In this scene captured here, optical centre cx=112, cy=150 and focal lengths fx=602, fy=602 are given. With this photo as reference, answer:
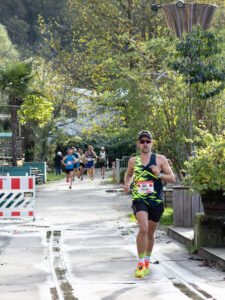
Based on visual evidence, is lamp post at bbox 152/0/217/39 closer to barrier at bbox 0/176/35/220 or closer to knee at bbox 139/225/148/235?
barrier at bbox 0/176/35/220

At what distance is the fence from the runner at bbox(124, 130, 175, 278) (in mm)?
3349

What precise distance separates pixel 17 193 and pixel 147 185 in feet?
23.3

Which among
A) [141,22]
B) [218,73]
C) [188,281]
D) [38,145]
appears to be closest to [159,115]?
[218,73]

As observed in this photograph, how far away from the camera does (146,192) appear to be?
24.8 feet

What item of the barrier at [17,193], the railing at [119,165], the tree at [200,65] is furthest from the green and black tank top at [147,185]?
the railing at [119,165]

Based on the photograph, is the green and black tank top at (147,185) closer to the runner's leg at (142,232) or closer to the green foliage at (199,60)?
the runner's leg at (142,232)

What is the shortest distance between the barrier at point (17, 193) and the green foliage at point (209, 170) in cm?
580

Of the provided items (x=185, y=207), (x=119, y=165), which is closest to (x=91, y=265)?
(x=185, y=207)

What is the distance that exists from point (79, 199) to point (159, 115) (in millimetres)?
5754

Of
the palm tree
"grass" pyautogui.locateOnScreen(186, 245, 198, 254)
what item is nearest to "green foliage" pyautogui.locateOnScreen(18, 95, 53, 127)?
the palm tree

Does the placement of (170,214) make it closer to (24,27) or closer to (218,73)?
(218,73)

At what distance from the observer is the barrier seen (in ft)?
45.5

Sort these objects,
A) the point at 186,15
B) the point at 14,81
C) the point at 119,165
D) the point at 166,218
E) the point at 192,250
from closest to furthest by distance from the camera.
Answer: the point at 192,250
the point at 186,15
the point at 166,218
the point at 14,81
the point at 119,165

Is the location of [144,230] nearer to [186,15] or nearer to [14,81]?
[186,15]
